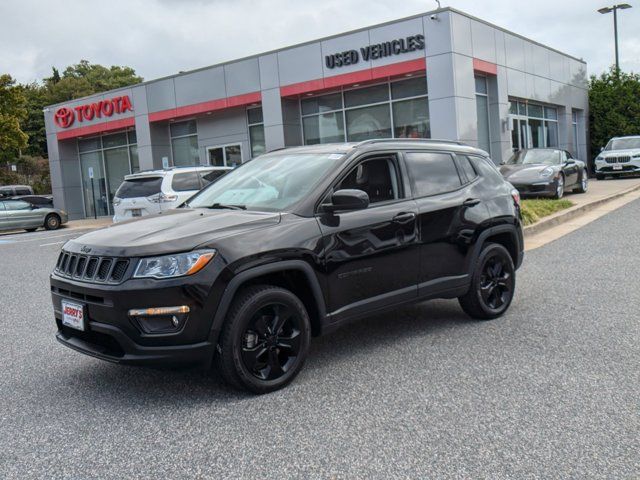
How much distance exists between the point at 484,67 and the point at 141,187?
1206 centimetres

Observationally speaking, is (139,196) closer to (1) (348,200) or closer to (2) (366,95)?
(2) (366,95)

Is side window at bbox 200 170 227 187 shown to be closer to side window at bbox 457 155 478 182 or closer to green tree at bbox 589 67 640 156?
side window at bbox 457 155 478 182

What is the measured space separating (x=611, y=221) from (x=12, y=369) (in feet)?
38.2

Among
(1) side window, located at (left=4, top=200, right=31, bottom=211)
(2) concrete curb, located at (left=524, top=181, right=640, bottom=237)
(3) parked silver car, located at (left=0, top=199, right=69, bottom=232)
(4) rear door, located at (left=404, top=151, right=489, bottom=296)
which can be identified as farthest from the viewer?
(1) side window, located at (left=4, top=200, right=31, bottom=211)

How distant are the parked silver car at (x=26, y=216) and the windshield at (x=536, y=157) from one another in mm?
17056

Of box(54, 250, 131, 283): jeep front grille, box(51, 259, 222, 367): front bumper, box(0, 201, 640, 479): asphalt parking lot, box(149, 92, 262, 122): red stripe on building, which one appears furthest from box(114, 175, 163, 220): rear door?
box(51, 259, 222, 367): front bumper

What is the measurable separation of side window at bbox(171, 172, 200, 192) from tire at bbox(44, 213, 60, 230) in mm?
12553

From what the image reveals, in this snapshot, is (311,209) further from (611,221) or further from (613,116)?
(613,116)

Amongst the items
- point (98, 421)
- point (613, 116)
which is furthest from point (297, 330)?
point (613, 116)

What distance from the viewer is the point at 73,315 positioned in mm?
4207

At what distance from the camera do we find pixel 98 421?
388 cm

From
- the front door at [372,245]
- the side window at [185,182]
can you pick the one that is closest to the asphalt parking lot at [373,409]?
the front door at [372,245]

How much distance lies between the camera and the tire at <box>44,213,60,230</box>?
24375 millimetres

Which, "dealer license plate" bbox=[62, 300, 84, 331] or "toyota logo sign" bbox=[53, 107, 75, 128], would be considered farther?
"toyota logo sign" bbox=[53, 107, 75, 128]
